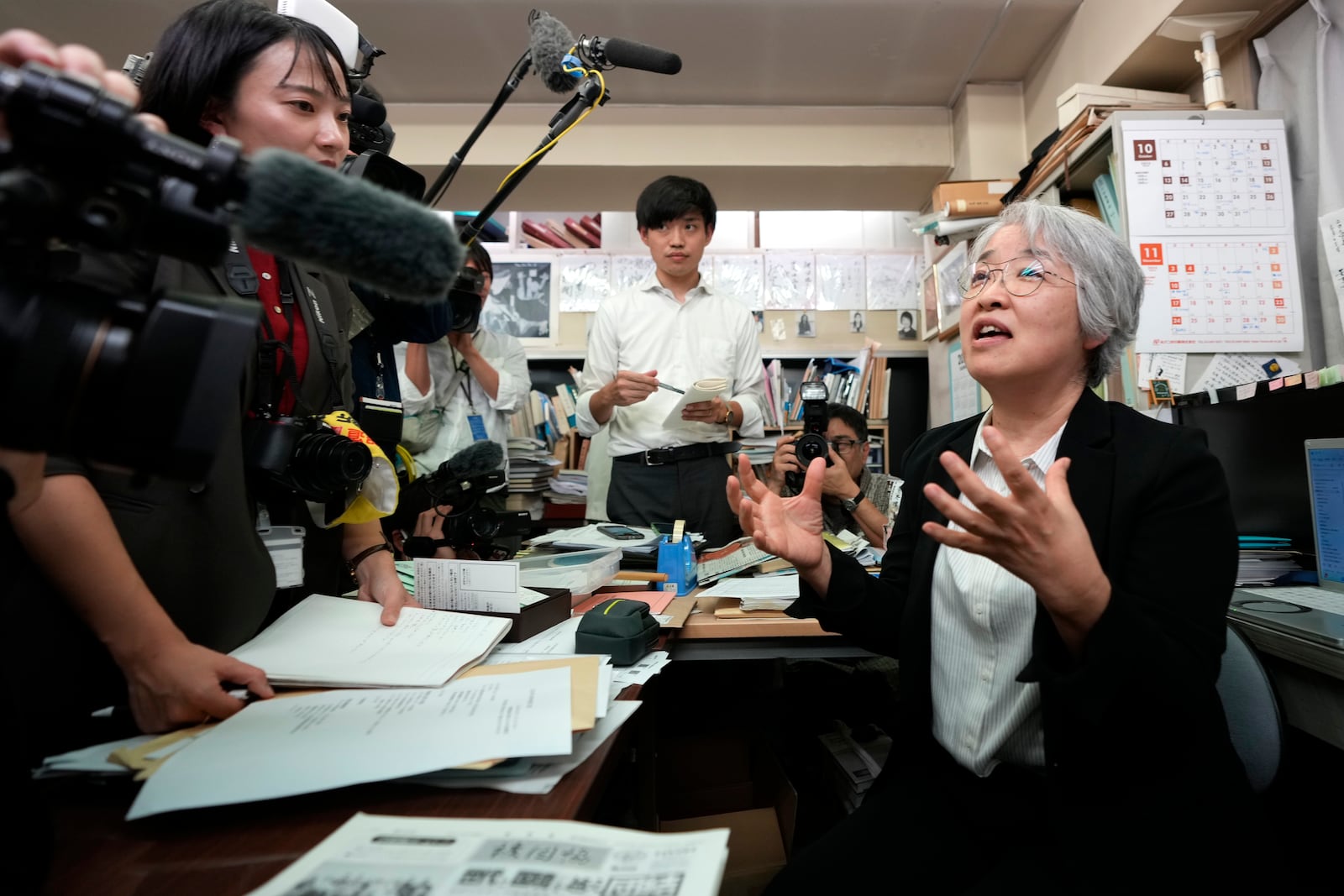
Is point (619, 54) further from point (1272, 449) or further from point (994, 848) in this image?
point (1272, 449)

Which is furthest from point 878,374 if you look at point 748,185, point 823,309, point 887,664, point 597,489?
point 887,664

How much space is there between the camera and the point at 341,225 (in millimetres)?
371

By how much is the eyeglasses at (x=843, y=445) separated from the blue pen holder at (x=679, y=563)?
103 cm

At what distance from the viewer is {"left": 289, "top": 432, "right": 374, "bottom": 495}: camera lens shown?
0.81 m

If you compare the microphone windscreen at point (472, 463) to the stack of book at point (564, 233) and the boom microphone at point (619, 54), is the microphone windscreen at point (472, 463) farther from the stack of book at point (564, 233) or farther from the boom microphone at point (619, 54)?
the stack of book at point (564, 233)

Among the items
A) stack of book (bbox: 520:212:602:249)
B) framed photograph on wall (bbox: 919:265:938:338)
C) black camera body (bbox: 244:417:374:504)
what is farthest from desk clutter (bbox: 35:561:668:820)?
stack of book (bbox: 520:212:602:249)

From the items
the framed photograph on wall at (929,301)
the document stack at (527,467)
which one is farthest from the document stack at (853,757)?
the framed photograph on wall at (929,301)

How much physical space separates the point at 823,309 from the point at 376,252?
149 inches

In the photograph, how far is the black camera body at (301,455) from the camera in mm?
799

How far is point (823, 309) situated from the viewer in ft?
12.9

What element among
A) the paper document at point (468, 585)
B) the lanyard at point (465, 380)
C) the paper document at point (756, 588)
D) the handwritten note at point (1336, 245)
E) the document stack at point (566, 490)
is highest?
the handwritten note at point (1336, 245)

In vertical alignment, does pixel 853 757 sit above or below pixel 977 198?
below

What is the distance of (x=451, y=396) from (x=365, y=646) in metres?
1.88

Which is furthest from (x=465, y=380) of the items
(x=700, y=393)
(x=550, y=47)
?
(x=550, y=47)
